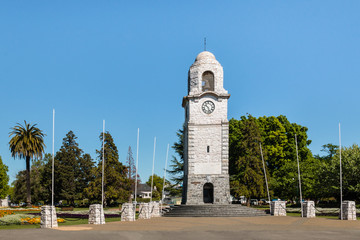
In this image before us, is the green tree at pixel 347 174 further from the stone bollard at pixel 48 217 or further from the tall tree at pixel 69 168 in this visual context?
the tall tree at pixel 69 168

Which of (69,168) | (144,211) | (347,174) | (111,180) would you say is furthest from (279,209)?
(69,168)

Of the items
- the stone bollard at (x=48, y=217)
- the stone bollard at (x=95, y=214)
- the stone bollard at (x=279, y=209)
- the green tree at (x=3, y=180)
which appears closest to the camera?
the stone bollard at (x=48, y=217)

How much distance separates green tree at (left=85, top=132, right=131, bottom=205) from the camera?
157 feet

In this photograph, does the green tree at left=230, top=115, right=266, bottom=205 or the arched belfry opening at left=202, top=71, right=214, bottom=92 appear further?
the green tree at left=230, top=115, right=266, bottom=205

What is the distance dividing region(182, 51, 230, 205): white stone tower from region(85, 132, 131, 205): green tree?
13330mm

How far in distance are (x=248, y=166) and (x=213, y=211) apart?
45.5 feet

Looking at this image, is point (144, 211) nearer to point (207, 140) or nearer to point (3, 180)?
point (207, 140)

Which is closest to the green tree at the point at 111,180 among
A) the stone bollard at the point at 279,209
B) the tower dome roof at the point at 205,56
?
the tower dome roof at the point at 205,56

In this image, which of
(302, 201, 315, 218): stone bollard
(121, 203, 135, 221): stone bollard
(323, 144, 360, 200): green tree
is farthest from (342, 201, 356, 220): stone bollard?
(121, 203, 135, 221): stone bollard

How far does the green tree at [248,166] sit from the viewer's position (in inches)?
1709

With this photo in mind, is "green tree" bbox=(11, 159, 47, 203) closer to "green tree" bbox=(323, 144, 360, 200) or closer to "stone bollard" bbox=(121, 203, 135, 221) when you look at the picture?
"stone bollard" bbox=(121, 203, 135, 221)

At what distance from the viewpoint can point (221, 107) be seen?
3856 cm

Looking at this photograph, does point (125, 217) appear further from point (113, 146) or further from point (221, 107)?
point (113, 146)

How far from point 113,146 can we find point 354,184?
99.7 ft
